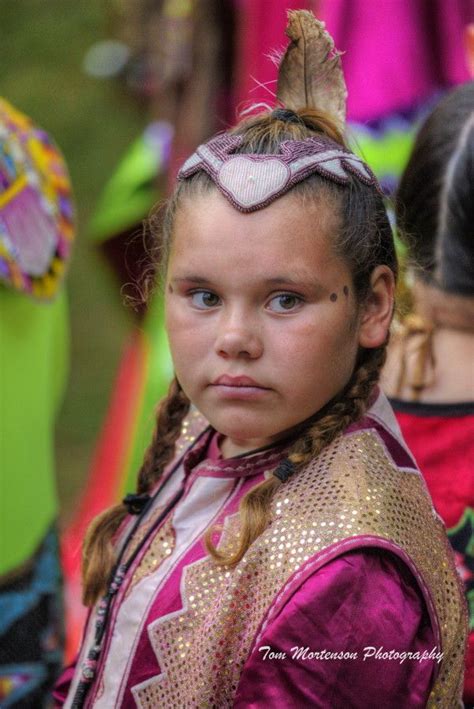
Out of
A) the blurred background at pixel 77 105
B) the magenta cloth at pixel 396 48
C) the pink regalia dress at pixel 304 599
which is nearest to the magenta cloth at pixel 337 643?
the pink regalia dress at pixel 304 599

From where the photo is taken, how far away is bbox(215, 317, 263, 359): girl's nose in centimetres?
123

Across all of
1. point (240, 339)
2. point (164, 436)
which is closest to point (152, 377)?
point (164, 436)

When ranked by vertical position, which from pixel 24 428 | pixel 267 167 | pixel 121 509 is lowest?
pixel 24 428

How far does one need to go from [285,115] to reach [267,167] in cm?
14

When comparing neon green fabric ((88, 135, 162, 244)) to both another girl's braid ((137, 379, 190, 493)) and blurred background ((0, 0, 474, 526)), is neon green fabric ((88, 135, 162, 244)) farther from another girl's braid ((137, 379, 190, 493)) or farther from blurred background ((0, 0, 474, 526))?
another girl's braid ((137, 379, 190, 493))

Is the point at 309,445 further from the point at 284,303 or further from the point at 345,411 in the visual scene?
the point at 284,303

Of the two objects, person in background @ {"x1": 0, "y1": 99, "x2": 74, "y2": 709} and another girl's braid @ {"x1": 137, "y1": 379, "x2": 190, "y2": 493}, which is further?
person in background @ {"x1": 0, "y1": 99, "x2": 74, "y2": 709}

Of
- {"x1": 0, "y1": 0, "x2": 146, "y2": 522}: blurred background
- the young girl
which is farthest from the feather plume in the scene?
{"x1": 0, "y1": 0, "x2": 146, "y2": 522}: blurred background

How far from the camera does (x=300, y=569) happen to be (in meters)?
1.20

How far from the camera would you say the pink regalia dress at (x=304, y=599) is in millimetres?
1175

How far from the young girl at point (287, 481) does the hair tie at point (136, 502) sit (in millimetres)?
140

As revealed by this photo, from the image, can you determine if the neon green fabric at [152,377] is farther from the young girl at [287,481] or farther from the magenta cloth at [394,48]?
the young girl at [287,481]

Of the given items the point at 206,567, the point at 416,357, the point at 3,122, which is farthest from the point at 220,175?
the point at 3,122

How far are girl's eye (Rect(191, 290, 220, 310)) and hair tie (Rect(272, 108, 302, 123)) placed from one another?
26 cm
